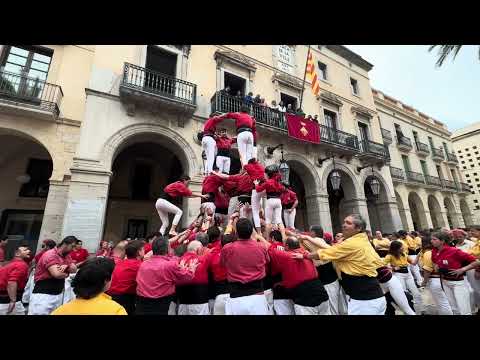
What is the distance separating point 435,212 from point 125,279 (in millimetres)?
28124

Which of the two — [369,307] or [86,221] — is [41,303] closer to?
[86,221]

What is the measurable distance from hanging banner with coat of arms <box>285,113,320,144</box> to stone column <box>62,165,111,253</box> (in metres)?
9.09

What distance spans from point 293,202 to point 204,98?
7818mm

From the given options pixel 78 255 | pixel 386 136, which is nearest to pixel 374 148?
pixel 386 136

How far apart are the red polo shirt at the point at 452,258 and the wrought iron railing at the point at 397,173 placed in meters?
16.6

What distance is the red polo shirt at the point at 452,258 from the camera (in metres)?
5.07

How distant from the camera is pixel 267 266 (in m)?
3.97

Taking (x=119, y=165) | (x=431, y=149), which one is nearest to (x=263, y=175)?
(x=119, y=165)

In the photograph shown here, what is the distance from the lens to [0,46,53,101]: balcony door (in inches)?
380

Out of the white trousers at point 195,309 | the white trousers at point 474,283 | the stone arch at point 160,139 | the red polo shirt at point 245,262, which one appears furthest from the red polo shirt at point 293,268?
the stone arch at point 160,139

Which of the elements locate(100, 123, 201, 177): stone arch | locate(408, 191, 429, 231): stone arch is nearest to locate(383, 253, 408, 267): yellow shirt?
locate(100, 123, 201, 177): stone arch

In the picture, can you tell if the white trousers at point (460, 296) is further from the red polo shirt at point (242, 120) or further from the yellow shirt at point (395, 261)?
the red polo shirt at point (242, 120)

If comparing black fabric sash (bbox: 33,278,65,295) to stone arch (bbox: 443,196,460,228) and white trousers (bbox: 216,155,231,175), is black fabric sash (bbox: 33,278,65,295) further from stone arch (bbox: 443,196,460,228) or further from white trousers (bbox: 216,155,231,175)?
stone arch (bbox: 443,196,460,228)
